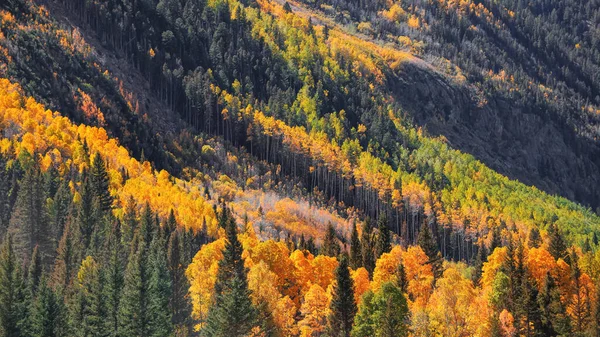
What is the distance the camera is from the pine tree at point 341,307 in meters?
79.1

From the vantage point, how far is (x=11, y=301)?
78.8 m

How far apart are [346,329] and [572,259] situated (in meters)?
35.8

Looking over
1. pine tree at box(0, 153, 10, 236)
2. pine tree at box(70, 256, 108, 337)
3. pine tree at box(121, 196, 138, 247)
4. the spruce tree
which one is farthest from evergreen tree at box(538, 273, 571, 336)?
pine tree at box(0, 153, 10, 236)

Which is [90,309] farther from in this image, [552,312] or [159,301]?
[552,312]

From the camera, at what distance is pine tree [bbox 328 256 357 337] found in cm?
7912

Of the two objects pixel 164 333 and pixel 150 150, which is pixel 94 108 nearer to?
pixel 150 150

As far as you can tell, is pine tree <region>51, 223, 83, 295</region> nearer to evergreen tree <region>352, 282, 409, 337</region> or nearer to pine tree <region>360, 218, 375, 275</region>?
pine tree <region>360, 218, 375, 275</region>

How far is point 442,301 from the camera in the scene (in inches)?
3223

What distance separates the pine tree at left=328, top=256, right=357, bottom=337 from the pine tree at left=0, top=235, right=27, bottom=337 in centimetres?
2810

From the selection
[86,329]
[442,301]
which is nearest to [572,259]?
[442,301]

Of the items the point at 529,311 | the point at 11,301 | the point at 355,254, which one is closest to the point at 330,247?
the point at 355,254

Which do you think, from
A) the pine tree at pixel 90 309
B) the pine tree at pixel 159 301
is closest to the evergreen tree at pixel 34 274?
the pine tree at pixel 90 309

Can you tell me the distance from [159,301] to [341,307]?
17.0 metres

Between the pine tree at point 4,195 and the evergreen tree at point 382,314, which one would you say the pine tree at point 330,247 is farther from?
the pine tree at point 4,195
